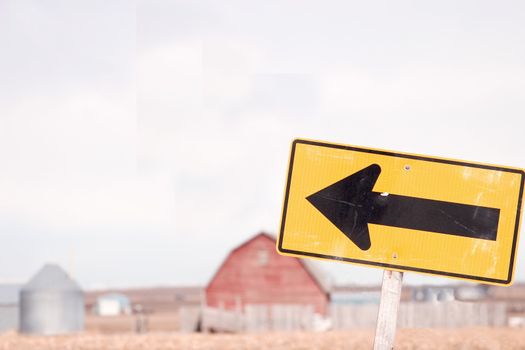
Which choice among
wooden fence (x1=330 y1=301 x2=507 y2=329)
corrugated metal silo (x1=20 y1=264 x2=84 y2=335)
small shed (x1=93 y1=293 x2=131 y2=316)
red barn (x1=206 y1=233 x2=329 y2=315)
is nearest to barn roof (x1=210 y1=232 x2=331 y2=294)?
red barn (x1=206 y1=233 x2=329 y2=315)

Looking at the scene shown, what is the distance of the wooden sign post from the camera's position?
3234 mm

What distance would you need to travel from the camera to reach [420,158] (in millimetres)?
3412

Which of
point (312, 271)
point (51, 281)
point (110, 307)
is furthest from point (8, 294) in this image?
point (312, 271)

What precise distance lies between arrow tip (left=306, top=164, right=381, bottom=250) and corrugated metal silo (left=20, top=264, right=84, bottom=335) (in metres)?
35.0

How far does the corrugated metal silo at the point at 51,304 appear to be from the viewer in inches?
1420

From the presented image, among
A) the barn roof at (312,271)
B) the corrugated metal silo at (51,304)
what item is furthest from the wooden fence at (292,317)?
the corrugated metal silo at (51,304)

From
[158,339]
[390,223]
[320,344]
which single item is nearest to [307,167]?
[390,223]

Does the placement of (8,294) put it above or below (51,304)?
below

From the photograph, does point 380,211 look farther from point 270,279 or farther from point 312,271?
point 312,271

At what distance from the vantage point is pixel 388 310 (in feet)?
10.8

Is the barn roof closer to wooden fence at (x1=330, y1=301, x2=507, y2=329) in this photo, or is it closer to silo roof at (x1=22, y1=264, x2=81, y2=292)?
wooden fence at (x1=330, y1=301, x2=507, y2=329)

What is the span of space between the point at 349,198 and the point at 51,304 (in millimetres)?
35274

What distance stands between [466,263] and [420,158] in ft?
1.73

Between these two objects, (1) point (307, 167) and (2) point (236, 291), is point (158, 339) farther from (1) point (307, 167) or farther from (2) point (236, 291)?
(1) point (307, 167)
